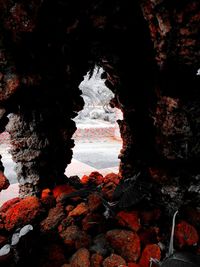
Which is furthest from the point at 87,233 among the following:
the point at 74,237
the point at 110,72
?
the point at 110,72

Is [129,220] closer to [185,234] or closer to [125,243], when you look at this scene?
[125,243]

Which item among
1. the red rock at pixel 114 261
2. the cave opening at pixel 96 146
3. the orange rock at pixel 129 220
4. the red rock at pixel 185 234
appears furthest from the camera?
the cave opening at pixel 96 146

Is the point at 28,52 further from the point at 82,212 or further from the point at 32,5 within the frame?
the point at 82,212

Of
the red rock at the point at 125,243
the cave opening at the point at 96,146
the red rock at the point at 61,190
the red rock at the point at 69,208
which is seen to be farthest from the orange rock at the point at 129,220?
the cave opening at the point at 96,146

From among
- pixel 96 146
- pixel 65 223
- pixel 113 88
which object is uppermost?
pixel 113 88

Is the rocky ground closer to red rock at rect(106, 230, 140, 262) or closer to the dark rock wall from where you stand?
red rock at rect(106, 230, 140, 262)

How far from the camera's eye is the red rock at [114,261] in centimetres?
200

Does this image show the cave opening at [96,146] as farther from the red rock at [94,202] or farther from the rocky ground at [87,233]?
the rocky ground at [87,233]

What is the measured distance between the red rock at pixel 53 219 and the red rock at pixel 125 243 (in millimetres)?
584

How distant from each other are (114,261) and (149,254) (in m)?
0.33

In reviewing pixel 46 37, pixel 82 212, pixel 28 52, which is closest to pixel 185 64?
pixel 46 37

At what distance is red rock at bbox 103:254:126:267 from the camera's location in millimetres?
1995

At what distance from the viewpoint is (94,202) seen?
2682 millimetres

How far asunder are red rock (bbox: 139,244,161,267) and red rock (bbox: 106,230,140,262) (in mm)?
59
